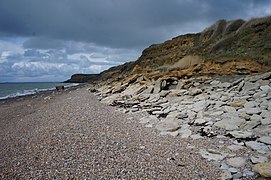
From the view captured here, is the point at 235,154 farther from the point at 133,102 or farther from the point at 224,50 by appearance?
the point at 224,50

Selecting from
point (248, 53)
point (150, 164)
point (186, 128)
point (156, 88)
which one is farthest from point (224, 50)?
point (150, 164)

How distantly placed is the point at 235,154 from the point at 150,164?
8.50 ft

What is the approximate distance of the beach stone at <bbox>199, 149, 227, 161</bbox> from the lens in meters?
5.84

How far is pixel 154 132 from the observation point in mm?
8359

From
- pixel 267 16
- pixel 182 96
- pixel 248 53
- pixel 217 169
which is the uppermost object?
pixel 267 16

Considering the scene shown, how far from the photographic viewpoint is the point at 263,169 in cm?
489

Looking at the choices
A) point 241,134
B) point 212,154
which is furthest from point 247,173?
point 241,134

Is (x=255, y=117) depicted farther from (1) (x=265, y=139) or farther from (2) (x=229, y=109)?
(1) (x=265, y=139)

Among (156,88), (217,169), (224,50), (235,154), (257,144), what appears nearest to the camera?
(217,169)

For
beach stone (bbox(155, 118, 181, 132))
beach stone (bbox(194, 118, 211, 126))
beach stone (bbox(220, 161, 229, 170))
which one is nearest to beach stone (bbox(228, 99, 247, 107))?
beach stone (bbox(194, 118, 211, 126))

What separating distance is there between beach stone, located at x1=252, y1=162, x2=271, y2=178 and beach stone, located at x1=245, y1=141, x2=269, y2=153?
112 cm

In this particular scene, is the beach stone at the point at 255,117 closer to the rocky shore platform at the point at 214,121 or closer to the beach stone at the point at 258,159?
the rocky shore platform at the point at 214,121

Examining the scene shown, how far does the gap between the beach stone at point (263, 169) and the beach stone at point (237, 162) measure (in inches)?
12.8

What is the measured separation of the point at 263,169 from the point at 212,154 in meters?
1.42
